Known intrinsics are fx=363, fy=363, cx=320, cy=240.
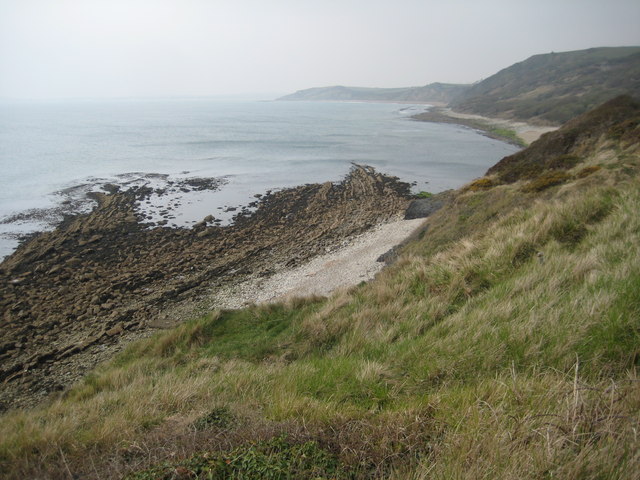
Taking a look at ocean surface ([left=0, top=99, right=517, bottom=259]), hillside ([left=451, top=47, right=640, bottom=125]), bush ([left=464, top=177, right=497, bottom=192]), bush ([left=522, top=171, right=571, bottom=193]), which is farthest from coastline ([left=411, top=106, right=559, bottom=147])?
bush ([left=522, top=171, right=571, bottom=193])

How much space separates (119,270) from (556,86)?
145020 mm

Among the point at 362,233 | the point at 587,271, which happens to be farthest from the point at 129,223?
the point at 587,271

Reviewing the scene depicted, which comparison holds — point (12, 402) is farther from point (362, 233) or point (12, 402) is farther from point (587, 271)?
point (362, 233)

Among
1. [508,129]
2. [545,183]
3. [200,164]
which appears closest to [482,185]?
[545,183]

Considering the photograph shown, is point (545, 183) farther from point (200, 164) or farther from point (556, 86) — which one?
point (556, 86)

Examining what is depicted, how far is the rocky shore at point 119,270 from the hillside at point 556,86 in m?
75.9

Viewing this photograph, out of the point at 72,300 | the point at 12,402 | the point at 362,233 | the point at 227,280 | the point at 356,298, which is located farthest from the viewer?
the point at 362,233

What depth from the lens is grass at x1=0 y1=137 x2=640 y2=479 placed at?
2.22m

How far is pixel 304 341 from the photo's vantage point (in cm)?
729

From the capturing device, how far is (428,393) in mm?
3549

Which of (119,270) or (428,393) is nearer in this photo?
(428,393)

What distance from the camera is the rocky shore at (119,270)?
11992 millimetres

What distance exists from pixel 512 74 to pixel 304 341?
210799mm

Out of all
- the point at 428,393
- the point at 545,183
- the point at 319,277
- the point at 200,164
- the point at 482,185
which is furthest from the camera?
the point at 200,164
